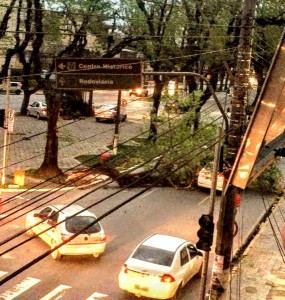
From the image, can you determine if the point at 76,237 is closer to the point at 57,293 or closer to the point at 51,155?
the point at 57,293

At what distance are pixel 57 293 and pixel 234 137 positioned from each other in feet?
19.9

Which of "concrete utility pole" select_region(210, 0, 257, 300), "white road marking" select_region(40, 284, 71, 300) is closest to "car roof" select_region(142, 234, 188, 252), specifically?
"white road marking" select_region(40, 284, 71, 300)

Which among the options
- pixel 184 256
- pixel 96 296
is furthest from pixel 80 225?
pixel 184 256

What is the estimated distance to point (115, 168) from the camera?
2630cm

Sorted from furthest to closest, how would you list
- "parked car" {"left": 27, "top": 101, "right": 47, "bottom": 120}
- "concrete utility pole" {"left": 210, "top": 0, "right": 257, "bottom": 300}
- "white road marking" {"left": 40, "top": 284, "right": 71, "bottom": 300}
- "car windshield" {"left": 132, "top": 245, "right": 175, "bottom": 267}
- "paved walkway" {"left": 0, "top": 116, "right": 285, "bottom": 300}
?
"parked car" {"left": 27, "top": 101, "right": 47, "bottom": 120} < "paved walkway" {"left": 0, "top": 116, "right": 285, "bottom": 300} < "car windshield" {"left": 132, "top": 245, "right": 175, "bottom": 267} < "white road marking" {"left": 40, "top": 284, "right": 71, "bottom": 300} < "concrete utility pole" {"left": 210, "top": 0, "right": 257, "bottom": 300}

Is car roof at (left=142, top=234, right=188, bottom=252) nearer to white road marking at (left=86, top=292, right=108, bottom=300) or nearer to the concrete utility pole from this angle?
white road marking at (left=86, top=292, right=108, bottom=300)

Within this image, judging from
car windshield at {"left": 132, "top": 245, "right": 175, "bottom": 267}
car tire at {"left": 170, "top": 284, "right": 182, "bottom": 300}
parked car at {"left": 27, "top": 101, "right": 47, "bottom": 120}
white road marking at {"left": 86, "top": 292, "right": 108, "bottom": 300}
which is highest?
car windshield at {"left": 132, "top": 245, "right": 175, "bottom": 267}

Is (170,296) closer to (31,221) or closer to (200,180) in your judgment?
(31,221)

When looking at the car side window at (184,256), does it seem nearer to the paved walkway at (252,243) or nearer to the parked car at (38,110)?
the paved walkway at (252,243)

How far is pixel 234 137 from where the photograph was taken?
34.9ft

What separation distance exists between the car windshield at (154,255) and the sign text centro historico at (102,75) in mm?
5184

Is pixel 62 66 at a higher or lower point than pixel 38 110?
higher

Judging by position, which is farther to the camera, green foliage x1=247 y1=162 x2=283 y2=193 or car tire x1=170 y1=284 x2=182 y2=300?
green foliage x1=247 y1=162 x2=283 y2=193

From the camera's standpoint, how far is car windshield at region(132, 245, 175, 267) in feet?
44.8
